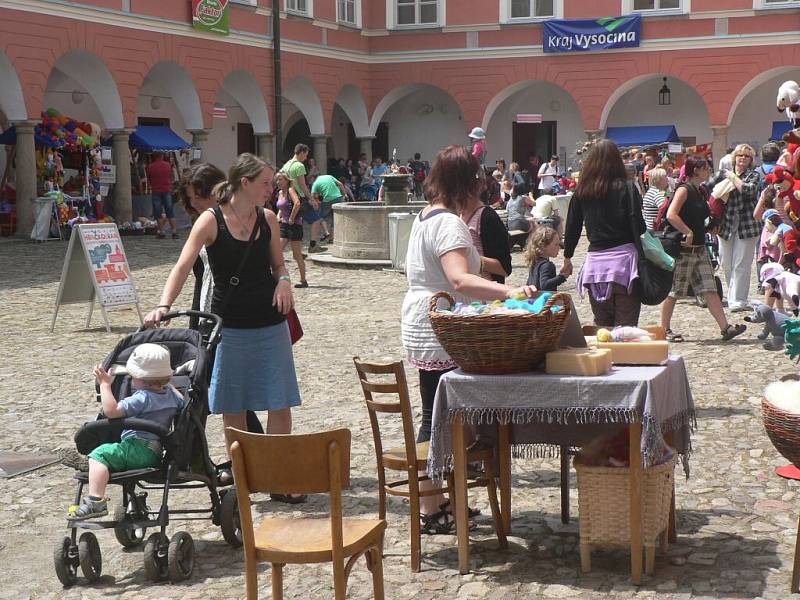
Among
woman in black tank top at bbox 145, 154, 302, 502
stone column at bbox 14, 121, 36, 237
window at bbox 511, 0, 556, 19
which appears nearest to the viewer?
woman in black tank top at bbox 145, 154, 302, 502

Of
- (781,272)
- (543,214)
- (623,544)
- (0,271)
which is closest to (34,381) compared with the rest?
(623,544)

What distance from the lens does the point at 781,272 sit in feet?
13.3

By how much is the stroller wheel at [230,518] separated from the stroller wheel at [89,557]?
54cm

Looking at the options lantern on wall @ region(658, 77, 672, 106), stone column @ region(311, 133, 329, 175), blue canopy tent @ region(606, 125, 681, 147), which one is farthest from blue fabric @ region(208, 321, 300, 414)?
lantern on wall @ region(658, 77, 672, 106)

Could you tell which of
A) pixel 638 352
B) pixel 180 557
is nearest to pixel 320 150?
pixel 180 557

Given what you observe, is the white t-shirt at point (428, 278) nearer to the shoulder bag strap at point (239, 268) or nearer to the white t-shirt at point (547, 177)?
the shoulder bag strap at point (239, 268)

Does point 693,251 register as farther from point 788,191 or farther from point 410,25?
point 410,25

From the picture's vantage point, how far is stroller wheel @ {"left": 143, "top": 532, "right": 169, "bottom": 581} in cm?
469

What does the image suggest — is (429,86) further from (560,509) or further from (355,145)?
(560,509)

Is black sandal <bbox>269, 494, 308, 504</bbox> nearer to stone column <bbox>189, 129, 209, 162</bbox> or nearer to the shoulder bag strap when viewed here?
the shoulder bag strap

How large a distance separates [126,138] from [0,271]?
8316 mm

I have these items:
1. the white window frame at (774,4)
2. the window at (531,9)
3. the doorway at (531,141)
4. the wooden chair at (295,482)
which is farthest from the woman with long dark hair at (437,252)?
the doorway at (531,141)

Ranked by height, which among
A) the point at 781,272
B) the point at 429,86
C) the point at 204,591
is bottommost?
the point at 204,591

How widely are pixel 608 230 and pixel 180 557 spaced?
3.60 m
